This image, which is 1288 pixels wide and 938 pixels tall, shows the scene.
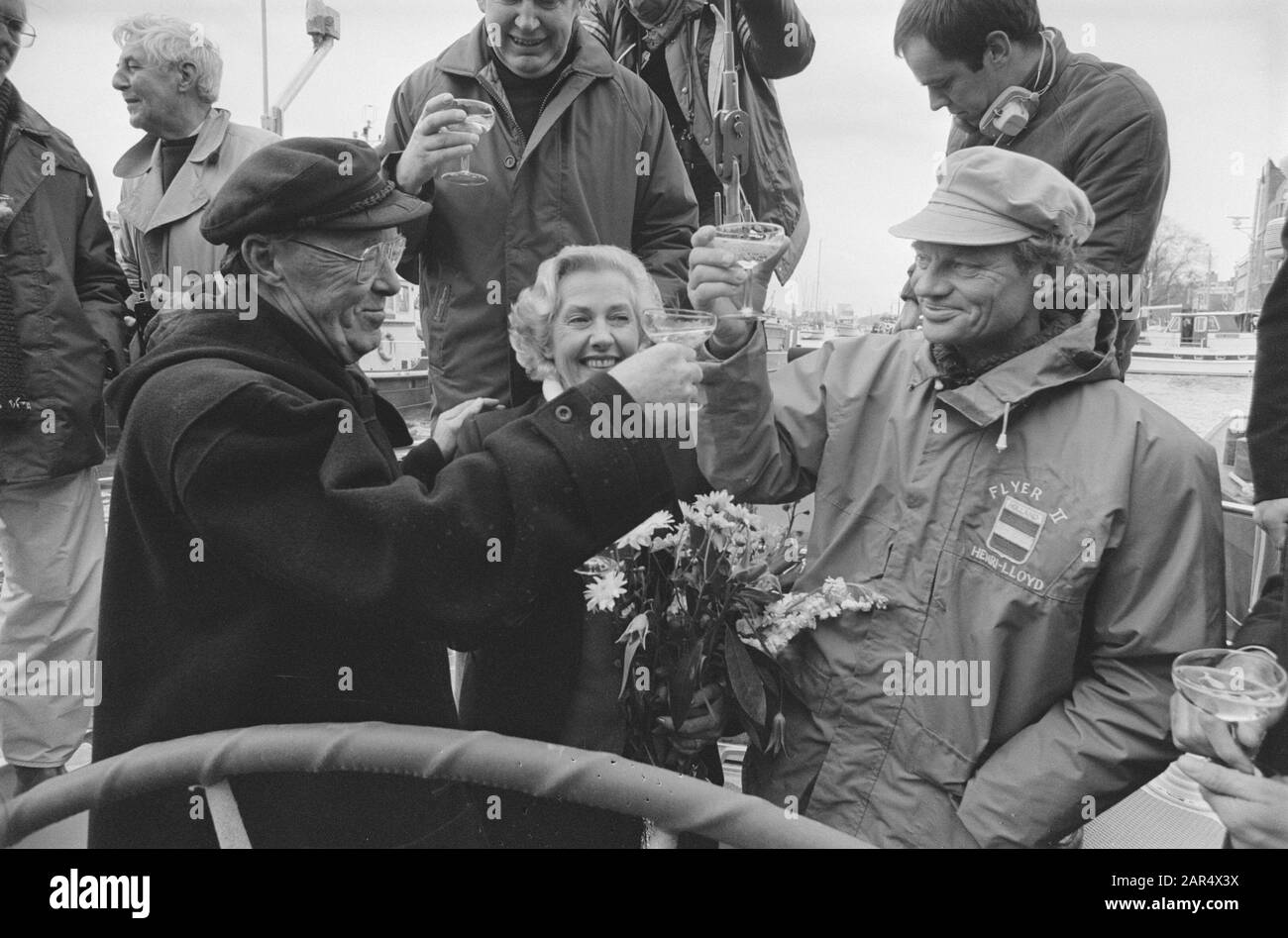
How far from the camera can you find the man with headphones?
8.53ft

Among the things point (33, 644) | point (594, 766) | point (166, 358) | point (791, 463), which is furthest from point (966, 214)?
point (33, 644)

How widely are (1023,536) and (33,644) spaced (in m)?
3.14

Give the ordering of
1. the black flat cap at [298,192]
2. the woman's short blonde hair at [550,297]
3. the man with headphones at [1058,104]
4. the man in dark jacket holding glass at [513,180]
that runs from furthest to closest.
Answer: the man in dark jacket holding glass at [513,180] → the woman's short blonde hair at [550,297] → the man with headphones at [1058,104] → the black flat cap at [298,192]

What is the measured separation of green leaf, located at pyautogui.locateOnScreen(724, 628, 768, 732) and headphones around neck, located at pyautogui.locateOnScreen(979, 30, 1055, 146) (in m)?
1.58

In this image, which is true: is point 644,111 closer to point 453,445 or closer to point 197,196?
point 453,445

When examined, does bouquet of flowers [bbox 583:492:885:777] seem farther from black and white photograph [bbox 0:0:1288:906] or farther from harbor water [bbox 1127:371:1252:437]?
harbor water [bbox 1127:371:1252:437]

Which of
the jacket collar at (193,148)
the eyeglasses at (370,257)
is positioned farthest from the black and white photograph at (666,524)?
the jacket collar at (193,148)

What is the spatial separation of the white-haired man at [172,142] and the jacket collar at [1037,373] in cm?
247

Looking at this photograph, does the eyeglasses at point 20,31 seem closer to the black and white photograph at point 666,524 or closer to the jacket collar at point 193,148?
the jacket collar at point 193,148

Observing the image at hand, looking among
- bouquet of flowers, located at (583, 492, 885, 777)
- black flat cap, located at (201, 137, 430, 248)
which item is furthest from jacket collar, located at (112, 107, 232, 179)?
bouquet of flowers, located at (583, 492, 885, 777)

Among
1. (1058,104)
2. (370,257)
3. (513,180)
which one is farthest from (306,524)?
(1058,104)

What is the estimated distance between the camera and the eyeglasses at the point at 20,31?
10.8 feet

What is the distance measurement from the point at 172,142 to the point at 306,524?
2.53 m

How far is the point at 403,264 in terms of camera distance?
310 cm
